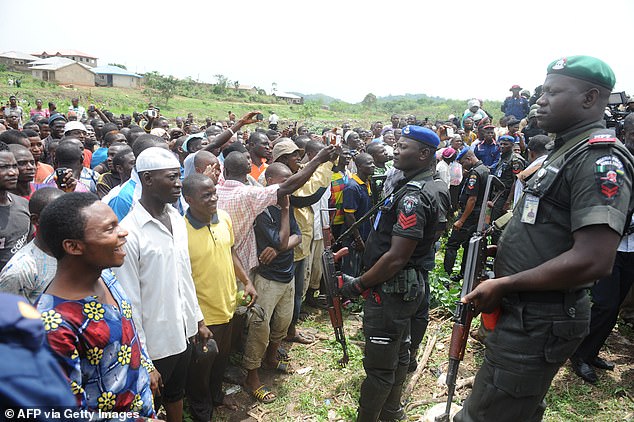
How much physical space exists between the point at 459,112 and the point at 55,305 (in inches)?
1532

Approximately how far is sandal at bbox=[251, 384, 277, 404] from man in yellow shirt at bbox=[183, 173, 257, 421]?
451mm

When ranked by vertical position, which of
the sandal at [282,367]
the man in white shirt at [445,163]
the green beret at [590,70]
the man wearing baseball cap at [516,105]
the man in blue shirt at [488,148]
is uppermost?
the man wearing baseball cap at [516,105]

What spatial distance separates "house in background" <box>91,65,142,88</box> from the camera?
54.5 metres

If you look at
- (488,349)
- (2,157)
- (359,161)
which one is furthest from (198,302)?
(359,161)

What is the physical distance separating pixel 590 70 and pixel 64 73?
186 ft

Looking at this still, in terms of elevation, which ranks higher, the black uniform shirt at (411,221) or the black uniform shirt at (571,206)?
the black uniform shirt at (571,206)

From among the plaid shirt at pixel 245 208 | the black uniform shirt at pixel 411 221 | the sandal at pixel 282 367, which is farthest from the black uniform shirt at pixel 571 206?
the sandal at pixel 282 367

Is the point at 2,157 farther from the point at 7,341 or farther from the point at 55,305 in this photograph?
the point at 7,341

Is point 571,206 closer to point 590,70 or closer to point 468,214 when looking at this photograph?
point 590,70

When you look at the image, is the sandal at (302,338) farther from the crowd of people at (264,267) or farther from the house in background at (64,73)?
the house in background at (64,73)

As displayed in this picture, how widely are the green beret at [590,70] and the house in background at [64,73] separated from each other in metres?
53.9

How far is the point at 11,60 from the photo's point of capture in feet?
190

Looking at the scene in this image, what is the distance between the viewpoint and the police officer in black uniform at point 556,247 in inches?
75.5

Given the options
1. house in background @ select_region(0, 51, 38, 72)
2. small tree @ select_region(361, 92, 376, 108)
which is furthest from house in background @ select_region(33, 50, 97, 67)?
small tree @ select_region(361, 92, 376, 108)
